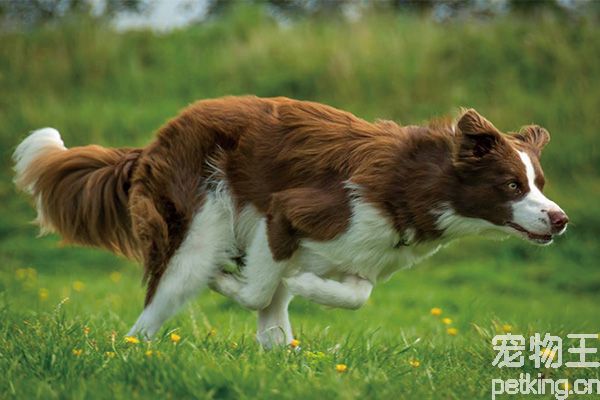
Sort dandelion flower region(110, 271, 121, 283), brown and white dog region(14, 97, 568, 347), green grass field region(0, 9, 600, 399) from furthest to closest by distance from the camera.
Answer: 1. dandelion flower region(110, 271, 121, 283)
2. brown and white dog region(14, 97, 568, 347)
3. green grass field region(0, 9, 600, 399)

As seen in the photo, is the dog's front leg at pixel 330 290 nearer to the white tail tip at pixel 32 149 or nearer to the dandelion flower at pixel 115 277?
the white tail tip at pixel 32 149

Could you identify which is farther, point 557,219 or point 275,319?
point 275,319

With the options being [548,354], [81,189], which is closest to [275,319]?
[81,189]

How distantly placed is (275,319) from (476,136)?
1.72 meters

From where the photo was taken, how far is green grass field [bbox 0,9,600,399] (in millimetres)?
4801

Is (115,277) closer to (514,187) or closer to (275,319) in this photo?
(275,319)

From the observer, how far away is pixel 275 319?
20.4 feet

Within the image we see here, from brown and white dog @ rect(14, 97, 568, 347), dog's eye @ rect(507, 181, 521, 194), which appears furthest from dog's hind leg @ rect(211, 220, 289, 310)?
dog's eye @ rect(507, 181, 521, 194)

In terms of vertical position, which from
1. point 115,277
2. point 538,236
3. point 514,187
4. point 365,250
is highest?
point 514,187

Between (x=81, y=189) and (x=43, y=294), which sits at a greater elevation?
(x=81, y=189)

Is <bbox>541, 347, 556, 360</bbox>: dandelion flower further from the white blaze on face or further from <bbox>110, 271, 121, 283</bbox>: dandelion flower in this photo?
<bbox>110, 271, 121, 283</bbox>: dandelion flower

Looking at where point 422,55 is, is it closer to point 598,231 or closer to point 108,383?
point 598,231

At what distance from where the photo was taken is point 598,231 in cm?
1186

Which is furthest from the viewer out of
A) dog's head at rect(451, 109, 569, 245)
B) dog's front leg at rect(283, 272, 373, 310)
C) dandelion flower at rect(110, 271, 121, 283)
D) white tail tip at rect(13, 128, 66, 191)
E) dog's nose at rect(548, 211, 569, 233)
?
dandelion flower at rect(110, 271, 121, 283)
